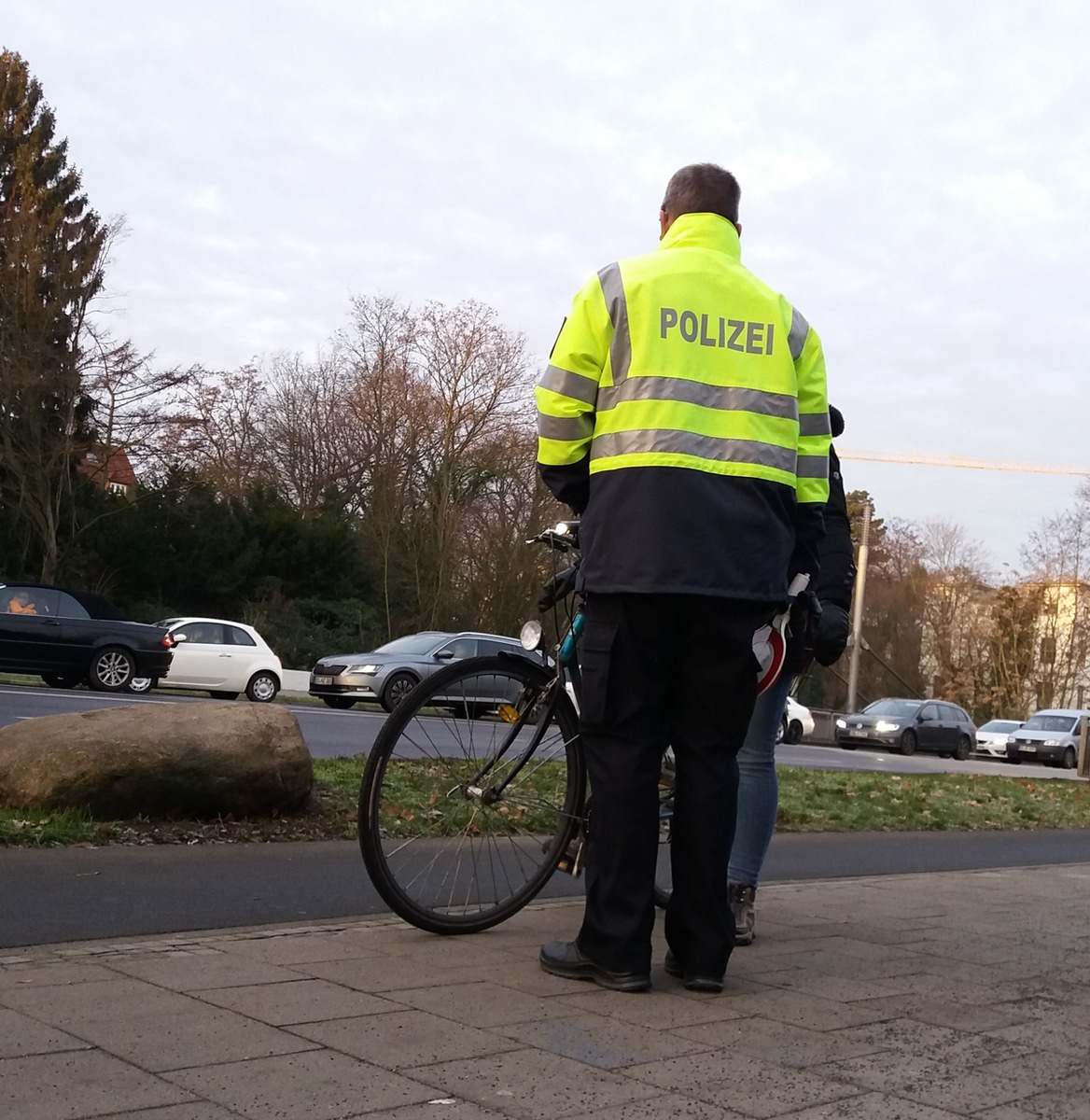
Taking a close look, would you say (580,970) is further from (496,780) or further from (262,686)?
(262,686)

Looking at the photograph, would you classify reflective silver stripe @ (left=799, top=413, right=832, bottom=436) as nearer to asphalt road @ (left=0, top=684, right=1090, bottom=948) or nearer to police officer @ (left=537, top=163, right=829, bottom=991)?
police officer @ (left=537, top=163, right=829, bottom=991)

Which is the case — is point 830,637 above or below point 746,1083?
above

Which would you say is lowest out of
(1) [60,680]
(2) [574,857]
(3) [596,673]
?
(2) [574,857]

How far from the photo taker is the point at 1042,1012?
13.8ft

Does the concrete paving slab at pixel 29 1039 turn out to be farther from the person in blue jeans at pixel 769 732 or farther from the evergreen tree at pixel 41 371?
the evergreen tree at pixel 41 371

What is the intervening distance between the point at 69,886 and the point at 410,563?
37669mm

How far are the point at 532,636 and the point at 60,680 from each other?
2073 cm

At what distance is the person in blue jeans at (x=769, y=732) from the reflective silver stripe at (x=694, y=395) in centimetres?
74

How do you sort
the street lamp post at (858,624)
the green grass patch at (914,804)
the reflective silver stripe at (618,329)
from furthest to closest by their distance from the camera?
the street lamp post at (858,624) < the green grass patch at (914,804) < the reflective silver stripe at (618,329)

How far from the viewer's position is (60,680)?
24.0 m

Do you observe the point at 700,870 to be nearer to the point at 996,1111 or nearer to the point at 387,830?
the point at 387,830

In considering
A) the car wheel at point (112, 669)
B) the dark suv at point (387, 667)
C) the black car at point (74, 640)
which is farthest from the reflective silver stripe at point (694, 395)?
the dark suv at point (387, 667)

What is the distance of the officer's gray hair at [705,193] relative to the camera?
4.53 meters

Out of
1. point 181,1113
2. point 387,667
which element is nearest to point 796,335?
point 181,1113
